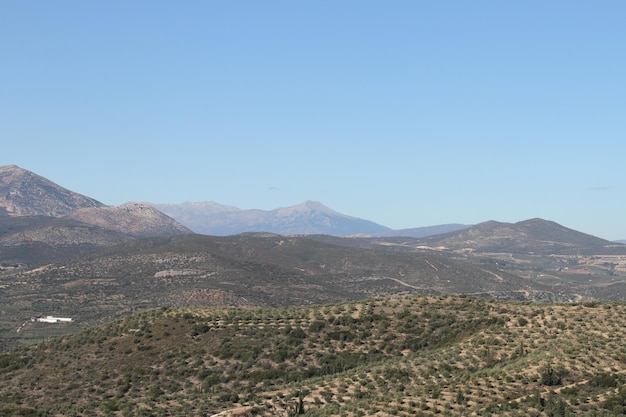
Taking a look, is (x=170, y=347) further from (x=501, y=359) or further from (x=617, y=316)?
(x=617, y=316)

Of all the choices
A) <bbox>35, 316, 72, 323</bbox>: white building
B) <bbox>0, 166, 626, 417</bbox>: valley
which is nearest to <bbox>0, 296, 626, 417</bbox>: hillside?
<bbox>0, 166, 626, 417</bbox>: valley

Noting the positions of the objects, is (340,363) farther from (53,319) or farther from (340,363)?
(53,319)

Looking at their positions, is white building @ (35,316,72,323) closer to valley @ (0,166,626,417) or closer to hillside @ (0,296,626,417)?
hillside @ (0,296,626,417)

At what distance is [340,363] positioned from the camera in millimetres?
59844

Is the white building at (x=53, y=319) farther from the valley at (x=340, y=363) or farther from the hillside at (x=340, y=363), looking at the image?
the valley at (x=340, y=363)

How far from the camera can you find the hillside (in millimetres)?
44281

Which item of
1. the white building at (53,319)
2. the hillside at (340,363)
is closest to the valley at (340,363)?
the hillside at (340,363)

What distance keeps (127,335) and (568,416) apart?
4641 cm

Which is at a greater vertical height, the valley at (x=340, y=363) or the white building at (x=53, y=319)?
the valley at (x=340, y=363)

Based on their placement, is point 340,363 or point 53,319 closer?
point 340,363

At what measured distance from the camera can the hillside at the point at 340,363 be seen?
4428 centimetres

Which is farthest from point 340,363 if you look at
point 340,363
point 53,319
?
point 53,319

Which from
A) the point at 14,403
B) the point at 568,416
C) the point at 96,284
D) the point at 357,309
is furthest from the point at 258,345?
the point at 96,284

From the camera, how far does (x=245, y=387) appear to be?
55688mm
